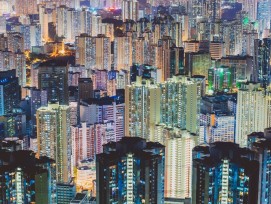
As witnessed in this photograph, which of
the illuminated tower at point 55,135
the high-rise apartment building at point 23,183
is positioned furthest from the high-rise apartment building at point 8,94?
the high-rise apartment building at point 23,183

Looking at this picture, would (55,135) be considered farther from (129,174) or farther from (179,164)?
(129,174)

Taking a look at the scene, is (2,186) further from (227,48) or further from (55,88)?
(227,48)

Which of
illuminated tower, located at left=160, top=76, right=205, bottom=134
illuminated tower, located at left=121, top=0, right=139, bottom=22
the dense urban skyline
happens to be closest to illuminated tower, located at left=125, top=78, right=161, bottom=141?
the dense urban skyline

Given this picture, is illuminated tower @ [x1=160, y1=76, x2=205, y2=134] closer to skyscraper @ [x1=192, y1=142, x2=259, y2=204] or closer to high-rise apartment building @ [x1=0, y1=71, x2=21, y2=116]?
high-rise apartment building @ [x1=0, y1=71, x2=21, y2=116]

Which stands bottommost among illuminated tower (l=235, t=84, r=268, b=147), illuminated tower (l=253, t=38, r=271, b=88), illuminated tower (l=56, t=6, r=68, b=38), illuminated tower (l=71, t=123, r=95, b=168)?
illuminated tower (l=71, t=123, r=95, b=168)

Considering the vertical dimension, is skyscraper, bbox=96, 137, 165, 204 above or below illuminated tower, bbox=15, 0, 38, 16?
below

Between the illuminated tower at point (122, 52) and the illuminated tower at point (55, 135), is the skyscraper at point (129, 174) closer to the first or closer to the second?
the illuminated tower at point (55, 135)

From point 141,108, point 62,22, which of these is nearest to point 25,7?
point 62,22

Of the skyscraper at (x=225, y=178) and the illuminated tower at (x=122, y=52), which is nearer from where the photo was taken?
the skyscraper at (x=225, y=178)
